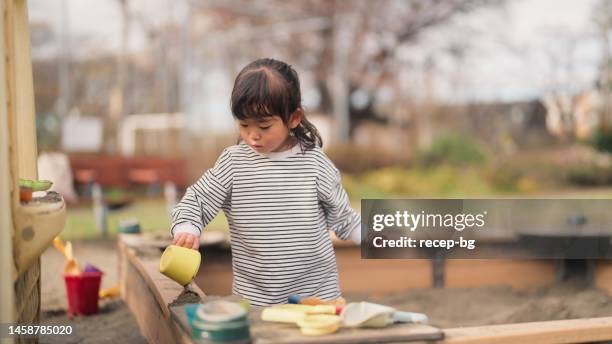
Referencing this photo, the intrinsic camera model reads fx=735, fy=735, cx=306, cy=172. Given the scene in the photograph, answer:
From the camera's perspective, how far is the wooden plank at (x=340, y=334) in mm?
1595

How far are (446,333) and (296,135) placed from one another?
2.93 feet

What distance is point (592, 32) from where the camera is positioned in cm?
1388

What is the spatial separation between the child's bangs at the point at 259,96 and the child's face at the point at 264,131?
0.02 meters

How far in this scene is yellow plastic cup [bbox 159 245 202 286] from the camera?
79.4 inches

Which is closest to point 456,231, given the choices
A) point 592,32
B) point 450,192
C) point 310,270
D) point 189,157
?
point 310,270

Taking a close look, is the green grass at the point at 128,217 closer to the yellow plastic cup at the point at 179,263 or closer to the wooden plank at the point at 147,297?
the wooden plank at the point at 147,297

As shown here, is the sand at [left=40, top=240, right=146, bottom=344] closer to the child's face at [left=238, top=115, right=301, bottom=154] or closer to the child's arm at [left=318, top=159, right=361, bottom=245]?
the child's arm at [left=318, top=159, right=361, bottom=245]

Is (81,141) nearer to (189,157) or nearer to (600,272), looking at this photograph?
(189,157)

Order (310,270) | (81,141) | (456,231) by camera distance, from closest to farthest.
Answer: (310,270)
(456,231)
(81,141)

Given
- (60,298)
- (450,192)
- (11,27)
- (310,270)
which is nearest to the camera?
(11,27)

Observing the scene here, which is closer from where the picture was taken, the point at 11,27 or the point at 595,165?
the point at 11,27
